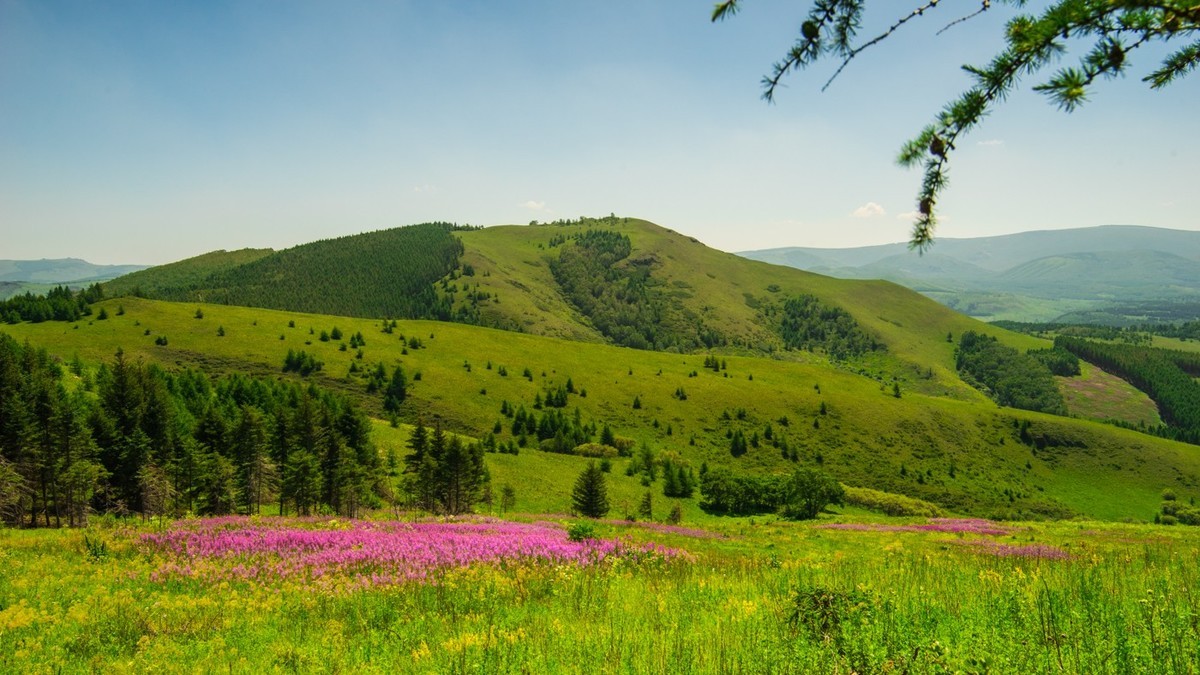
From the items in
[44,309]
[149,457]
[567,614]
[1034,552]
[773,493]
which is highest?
[44,309]

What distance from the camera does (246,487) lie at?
49.2m

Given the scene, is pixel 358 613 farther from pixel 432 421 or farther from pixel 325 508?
pixel 432 421

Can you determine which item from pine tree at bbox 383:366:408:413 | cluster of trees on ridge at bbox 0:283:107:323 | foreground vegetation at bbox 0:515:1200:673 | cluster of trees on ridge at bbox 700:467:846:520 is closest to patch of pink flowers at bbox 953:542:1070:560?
foreground vegetation at bbox 0:515:1200:673

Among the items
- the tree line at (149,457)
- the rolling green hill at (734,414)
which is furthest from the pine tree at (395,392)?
the tree line at (149,457)

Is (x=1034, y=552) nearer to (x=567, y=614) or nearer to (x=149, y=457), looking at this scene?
(x=567, y=614)

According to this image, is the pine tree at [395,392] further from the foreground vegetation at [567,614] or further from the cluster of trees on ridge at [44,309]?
the foreground vegetation at [567,614]

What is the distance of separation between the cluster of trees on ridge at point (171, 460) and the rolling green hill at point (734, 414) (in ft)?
187

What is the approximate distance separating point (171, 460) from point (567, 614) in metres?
52.9

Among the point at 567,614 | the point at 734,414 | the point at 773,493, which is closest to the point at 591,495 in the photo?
the point at 773,493

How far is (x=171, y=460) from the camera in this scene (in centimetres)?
4644

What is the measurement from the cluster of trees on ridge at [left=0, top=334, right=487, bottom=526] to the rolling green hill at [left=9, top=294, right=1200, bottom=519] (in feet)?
187

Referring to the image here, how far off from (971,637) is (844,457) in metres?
134

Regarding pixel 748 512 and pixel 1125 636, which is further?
pixel 748 512

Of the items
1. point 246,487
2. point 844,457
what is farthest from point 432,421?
point 844,457
